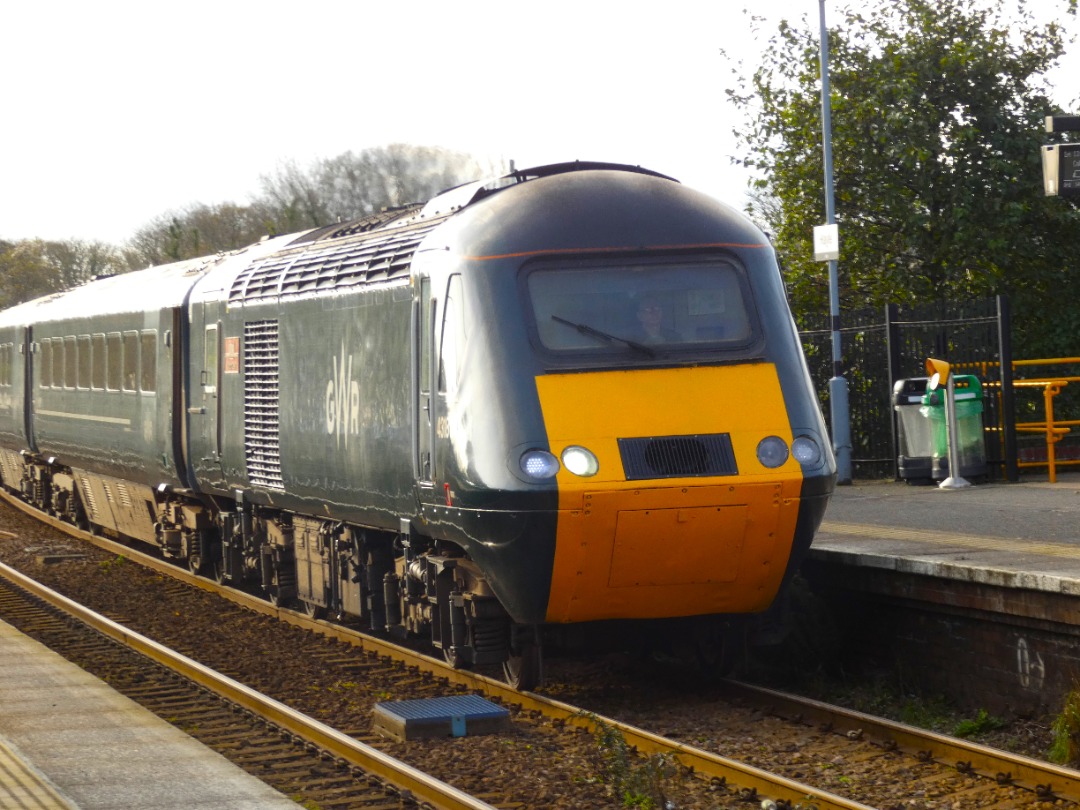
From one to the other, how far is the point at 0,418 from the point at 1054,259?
52.9 feet

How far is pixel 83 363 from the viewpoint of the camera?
19.4 m

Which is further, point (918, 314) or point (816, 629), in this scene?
point (918, 314)

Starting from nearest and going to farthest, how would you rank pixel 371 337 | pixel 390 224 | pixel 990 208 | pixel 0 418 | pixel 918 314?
pixel 371 337
pixel 390 224
pixel 918 314
pixel 990 208
pixel 0 418

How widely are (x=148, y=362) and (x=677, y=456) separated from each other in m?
8.74

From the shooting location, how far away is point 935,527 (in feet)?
40.6

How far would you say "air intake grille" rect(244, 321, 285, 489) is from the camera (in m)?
12.3

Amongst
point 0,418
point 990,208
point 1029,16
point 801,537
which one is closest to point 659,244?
point 801,537

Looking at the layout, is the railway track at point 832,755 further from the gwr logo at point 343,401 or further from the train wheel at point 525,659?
the gwr logo at point 343,401

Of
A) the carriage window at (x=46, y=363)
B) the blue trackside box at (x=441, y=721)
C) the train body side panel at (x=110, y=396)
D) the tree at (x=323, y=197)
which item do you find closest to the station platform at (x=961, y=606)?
the blue trackside box at (x=441, y=721)

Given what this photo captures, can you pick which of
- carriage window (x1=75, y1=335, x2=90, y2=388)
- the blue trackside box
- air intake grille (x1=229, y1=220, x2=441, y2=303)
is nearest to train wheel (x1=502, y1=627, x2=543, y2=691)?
the blue trackside box

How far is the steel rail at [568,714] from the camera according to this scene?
285 inches

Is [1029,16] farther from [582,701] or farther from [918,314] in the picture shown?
[582,701]

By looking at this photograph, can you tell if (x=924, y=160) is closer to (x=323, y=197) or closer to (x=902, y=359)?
(x=902, y=359)

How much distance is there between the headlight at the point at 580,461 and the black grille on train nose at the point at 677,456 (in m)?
0.16
